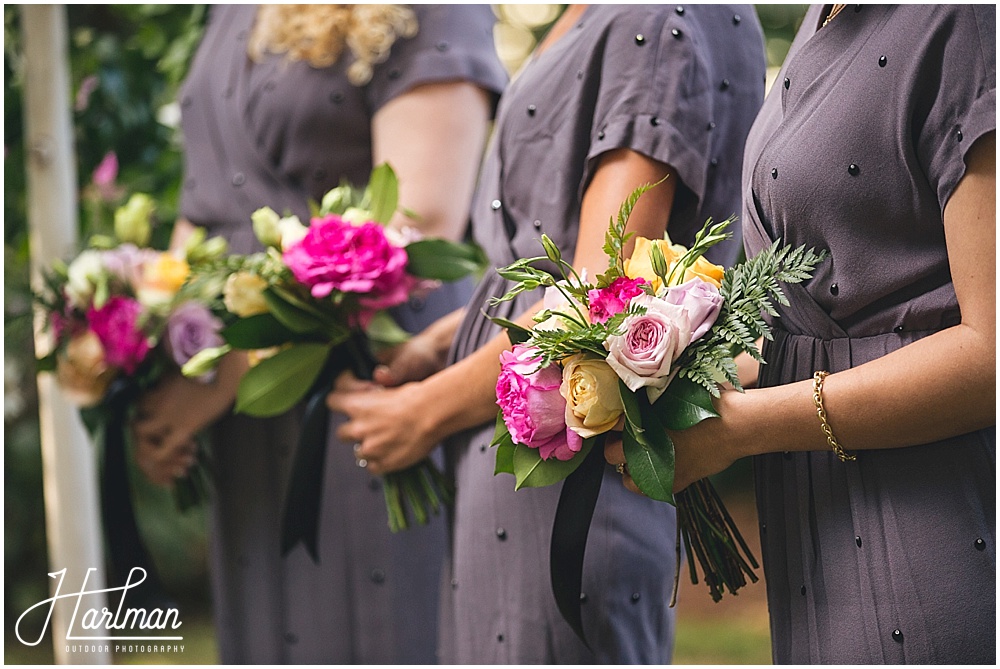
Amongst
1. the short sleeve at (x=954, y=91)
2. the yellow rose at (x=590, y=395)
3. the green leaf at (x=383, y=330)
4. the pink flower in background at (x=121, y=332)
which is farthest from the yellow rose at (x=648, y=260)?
the pink flower in background at (x=121, y=332)

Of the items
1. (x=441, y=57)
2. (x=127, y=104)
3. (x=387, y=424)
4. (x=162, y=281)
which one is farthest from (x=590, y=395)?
(x=127, y=104)

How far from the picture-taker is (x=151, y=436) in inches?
78.9

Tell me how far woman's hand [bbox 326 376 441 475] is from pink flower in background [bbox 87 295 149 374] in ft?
1.54

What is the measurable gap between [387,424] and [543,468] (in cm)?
50

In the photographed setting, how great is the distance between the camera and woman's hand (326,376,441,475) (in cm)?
155

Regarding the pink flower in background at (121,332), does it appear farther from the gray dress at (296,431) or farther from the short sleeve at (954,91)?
the short sleeve at (954,91)

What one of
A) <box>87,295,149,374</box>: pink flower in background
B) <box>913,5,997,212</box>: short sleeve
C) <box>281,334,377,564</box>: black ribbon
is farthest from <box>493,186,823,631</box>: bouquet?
<box>87,295,149,374</box>: pink flower in background

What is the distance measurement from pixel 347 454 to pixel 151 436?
42 centimetres

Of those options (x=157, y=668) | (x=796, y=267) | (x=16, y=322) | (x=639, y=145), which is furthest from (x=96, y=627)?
(x=796, y=267)

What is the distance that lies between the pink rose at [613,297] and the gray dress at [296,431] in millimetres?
792

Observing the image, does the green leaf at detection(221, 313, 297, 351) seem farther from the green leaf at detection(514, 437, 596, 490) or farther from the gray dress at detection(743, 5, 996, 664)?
the gray dress at detection(743, 5, 996, 664)

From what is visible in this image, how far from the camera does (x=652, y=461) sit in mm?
1076

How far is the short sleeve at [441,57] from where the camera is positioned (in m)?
1.75

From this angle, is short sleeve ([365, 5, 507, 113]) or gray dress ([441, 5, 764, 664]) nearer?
gray dress ([441, 5, 764, 664])
